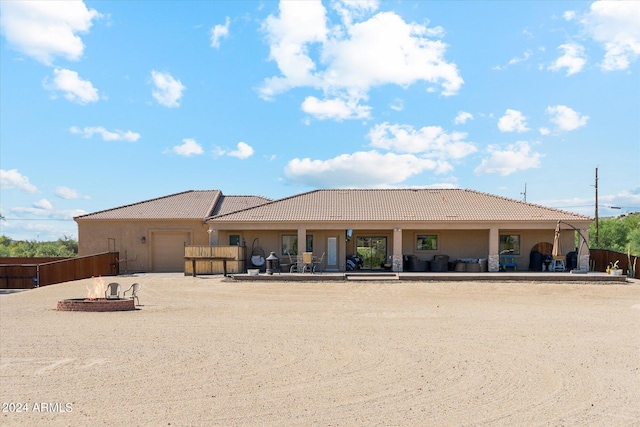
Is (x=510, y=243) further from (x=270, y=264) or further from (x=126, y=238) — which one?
(x=126, y=238)

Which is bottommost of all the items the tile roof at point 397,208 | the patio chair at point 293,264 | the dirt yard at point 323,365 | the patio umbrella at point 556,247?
the dirt yard at point 323,365

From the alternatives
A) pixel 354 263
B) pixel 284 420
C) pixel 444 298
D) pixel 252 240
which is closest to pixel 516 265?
pixel 354 263

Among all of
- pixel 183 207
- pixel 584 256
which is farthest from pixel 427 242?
pixel 183 207

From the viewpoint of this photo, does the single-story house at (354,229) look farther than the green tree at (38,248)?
No

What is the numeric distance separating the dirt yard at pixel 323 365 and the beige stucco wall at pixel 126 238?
38.9 feet

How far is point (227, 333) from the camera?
951 centimetres

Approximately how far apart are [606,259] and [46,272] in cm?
2762

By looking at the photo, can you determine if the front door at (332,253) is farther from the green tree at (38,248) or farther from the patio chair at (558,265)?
the green tree at (38,248)

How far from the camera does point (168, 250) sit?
25.8 meters

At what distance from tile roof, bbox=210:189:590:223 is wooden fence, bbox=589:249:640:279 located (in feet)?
9.98

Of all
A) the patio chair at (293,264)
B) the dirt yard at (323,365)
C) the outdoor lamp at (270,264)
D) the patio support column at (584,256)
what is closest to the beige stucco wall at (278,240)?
the patio chair at (293,264)

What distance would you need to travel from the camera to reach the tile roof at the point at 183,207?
25797 millimetres

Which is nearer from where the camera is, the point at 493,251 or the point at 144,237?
the point at 493,251

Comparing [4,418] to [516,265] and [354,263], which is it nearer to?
[354,263]
